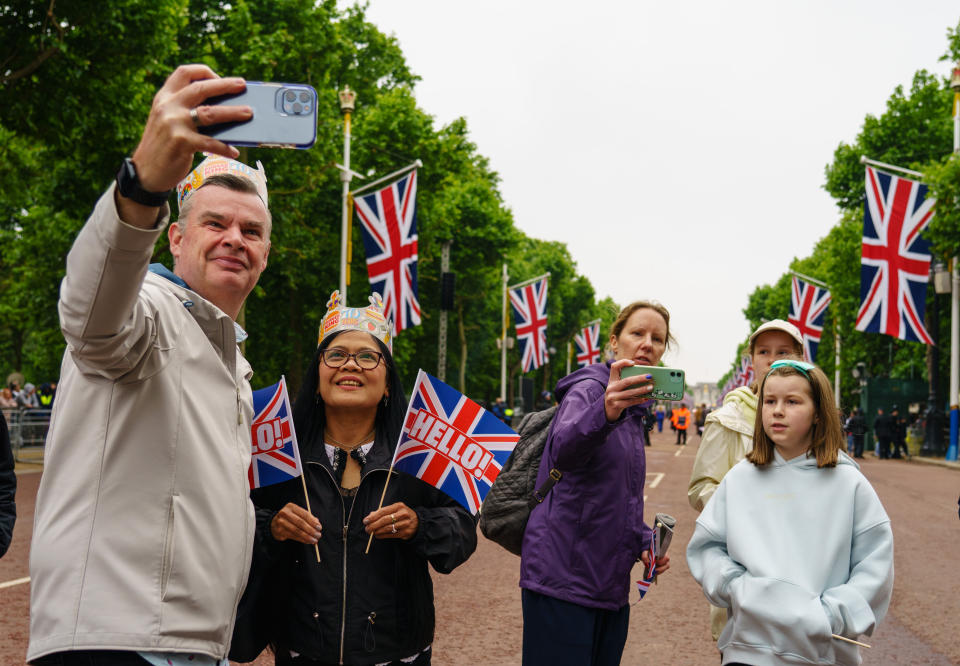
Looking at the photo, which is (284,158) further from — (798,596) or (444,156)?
(798,596)

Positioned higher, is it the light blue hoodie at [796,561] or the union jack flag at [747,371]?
the union jack flag at [747,371]

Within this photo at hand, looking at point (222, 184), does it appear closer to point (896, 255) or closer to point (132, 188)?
point (132, 188)

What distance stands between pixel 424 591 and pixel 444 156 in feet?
106

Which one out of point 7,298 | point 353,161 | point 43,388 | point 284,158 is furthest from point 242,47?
point 7,298

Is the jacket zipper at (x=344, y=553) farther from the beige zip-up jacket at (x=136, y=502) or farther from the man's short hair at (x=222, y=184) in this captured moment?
the man's short hair at (x=222, y=184)

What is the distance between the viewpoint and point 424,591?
10.2ft

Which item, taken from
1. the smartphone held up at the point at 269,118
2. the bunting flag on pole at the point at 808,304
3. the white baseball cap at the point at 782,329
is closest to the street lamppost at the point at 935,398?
the bunting flag on pole at the point at 808,304

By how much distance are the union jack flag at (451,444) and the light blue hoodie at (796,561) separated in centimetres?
86

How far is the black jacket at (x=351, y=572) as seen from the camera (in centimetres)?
294

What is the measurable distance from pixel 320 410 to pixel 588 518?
3.60 feet

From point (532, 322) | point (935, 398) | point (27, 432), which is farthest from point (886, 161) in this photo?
point (27, 432)

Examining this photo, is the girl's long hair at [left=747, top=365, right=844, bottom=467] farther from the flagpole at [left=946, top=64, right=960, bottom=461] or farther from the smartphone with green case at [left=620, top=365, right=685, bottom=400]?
the flagpole at [left=946, top=64, right=960, bottom=461]

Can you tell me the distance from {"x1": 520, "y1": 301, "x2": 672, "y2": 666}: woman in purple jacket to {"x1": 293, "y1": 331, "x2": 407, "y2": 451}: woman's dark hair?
0.62 m

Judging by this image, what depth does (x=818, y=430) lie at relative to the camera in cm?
349
